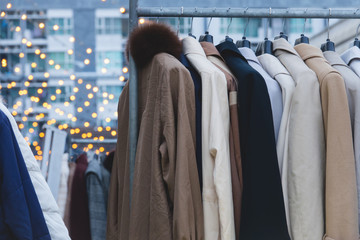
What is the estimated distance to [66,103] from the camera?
14.9 ft

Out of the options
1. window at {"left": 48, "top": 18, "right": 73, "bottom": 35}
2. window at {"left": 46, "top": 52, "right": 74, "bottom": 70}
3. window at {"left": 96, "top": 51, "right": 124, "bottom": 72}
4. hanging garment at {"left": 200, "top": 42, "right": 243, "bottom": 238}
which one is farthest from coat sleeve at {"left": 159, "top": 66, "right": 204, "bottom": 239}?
window at {"left": 48, "top": 18, "right": 73, "bottom": 35}

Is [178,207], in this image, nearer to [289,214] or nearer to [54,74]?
[289,214]

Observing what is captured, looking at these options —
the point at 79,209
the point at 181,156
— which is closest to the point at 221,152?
the point at 181,156

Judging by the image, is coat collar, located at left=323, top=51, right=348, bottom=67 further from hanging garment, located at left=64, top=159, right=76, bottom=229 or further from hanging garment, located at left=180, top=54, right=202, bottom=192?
hanging garment, located at left=64, top=159, right=76, bottom=229

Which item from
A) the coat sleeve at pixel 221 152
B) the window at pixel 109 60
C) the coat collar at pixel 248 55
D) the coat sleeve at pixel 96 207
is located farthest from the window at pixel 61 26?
the coat sleeve at pixel 221 152

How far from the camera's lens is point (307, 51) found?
5.85 feet

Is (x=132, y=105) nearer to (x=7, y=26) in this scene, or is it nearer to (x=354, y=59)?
(x=354, y=59)

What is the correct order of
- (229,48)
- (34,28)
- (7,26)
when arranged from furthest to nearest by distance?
(34,28)
(7,26)
(229,48)

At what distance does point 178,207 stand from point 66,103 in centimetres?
331

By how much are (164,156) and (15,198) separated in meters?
0.49

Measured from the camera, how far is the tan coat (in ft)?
4.85

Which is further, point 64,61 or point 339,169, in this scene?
point 64,61

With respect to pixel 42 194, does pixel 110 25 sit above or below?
above

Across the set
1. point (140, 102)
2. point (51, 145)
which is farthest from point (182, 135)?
point (51, 145)
